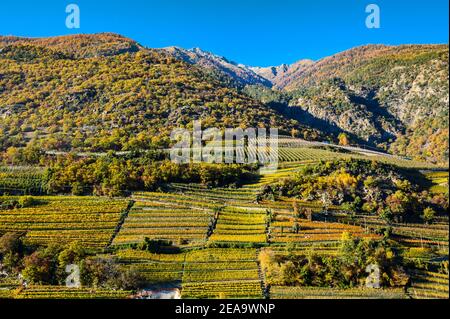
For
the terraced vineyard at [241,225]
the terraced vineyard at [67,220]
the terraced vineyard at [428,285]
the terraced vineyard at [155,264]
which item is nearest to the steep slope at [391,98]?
the terraced vineyard at [241,225]

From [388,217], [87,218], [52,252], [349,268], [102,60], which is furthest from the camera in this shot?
[102,60]

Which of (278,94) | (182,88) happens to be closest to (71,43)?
(182,88)

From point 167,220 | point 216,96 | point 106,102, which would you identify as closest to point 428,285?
point 167,220

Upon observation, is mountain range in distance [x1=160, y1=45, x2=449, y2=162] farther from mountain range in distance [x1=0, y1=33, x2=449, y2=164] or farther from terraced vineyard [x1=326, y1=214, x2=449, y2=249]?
terraced vineyard [x1=326, y1=214, x2=449, y2=249]

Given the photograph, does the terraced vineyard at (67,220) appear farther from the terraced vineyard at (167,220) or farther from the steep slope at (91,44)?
the steep slope at (91,44)

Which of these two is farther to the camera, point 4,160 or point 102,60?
point 102,60

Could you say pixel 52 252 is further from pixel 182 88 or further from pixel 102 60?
pixel 102 60

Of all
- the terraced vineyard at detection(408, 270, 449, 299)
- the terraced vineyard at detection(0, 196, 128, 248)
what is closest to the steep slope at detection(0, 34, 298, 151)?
the terraced vineyard at detection(0, 196, 128, 248)
